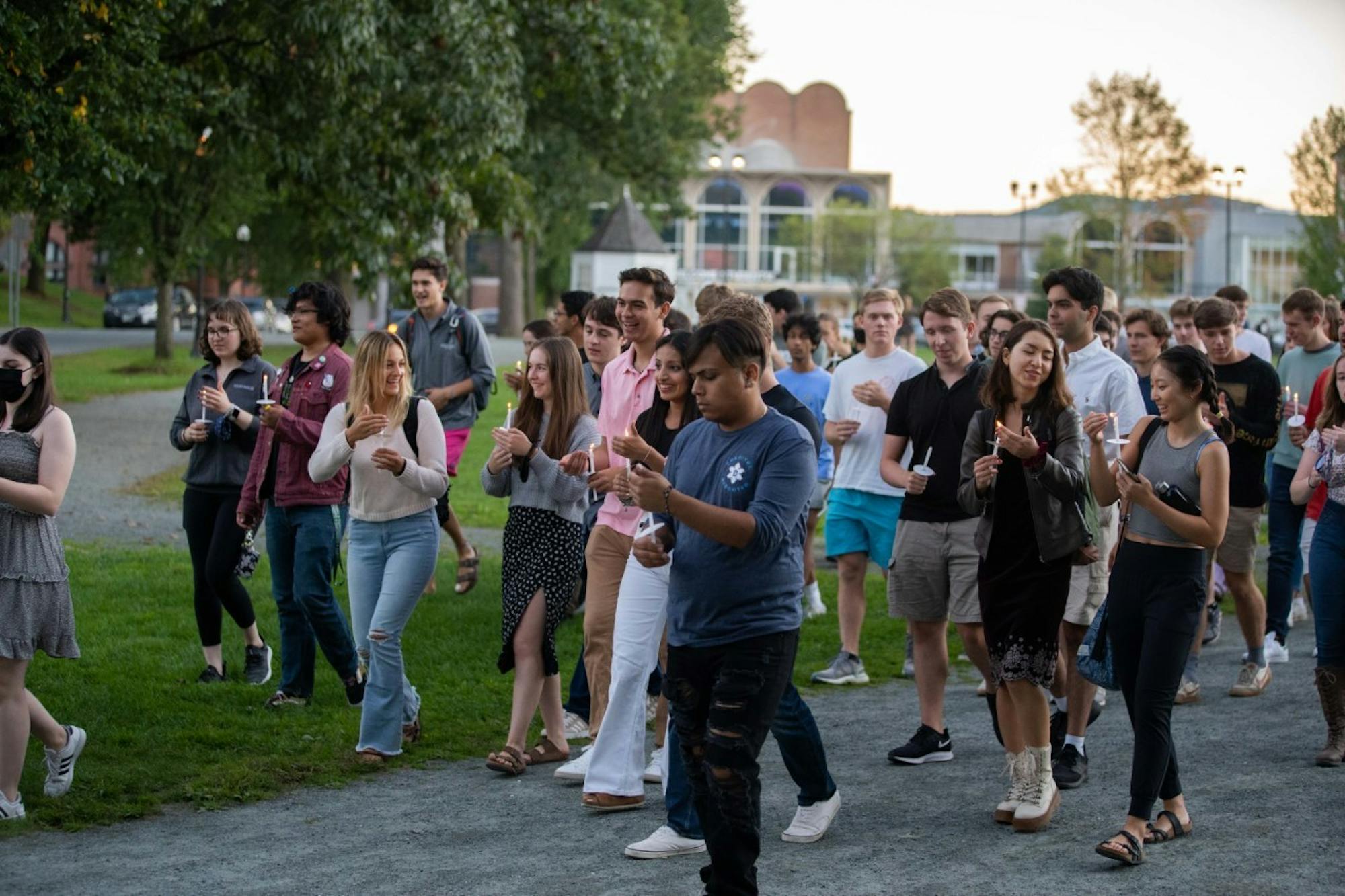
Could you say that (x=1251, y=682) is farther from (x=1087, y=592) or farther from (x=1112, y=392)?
(x=1112, y=392)

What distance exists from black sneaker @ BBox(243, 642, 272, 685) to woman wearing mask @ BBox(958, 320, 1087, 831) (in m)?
4.40

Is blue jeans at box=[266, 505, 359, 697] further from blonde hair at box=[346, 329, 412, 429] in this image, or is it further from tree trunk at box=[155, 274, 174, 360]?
tree trunk at box=[155, 274, 174, 360]

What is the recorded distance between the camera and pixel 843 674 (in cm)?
938

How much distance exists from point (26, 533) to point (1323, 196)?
2405 inches

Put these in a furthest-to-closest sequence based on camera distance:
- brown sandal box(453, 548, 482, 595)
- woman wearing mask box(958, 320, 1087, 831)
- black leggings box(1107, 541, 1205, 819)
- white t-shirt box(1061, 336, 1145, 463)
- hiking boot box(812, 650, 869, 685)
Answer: brown sandal box(453, 548, 482, 595) < hiking boot box(812, 650, 869, 685) < white t-shirt box(1061, 336, 1145, 463) < woman wearing mask box(958, 320, 1087, 831) < black leggings box(1107, 541, 1205, 819)

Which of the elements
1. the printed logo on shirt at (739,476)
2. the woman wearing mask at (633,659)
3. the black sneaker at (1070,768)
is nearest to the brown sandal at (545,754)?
the woman wearing mask at (633,659)

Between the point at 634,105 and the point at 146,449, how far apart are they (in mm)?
20077

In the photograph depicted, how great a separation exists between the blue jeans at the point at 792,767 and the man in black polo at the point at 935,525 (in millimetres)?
1324

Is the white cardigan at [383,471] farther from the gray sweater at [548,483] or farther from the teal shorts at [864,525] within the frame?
the teal shorts at [864,525]

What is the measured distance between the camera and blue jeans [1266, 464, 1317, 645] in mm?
9836

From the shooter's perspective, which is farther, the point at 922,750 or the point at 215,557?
the point at 215,557

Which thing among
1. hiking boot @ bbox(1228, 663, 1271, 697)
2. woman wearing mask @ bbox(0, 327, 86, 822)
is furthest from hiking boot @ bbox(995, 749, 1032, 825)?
woman wearing mask @ bbox(0, 327, 86, 822)

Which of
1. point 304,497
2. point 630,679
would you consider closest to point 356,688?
point 304,497

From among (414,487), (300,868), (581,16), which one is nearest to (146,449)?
(581,16)
